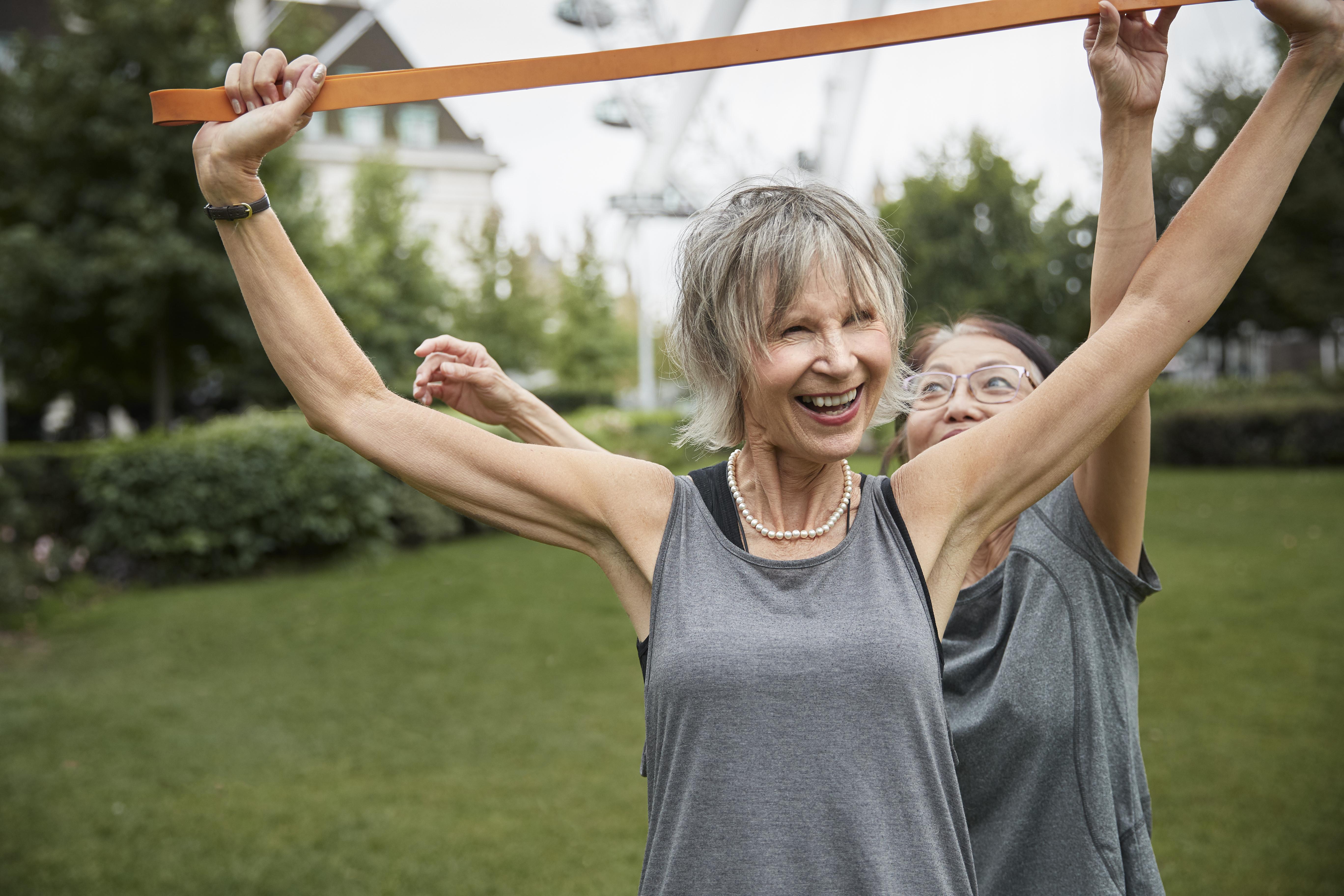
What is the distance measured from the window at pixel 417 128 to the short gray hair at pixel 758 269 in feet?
149

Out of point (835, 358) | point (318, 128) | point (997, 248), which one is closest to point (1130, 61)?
point (835, 358)

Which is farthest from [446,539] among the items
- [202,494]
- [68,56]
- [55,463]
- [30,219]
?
[68,56]

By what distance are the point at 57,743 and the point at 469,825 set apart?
2999 mm

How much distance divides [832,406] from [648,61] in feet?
2.14

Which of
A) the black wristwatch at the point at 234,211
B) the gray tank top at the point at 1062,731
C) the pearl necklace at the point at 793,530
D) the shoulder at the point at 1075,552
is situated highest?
the black wristwatch at the point at 234,211

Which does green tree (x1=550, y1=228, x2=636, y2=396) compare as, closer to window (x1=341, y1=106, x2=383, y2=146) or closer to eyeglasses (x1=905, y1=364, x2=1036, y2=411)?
window (x1=341, y1=106, x2=383, y2=146)

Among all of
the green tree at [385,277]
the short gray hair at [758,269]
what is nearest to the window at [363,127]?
the green tree at [385,277]

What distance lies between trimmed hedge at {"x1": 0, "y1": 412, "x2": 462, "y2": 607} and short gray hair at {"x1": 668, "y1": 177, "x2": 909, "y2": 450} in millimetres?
10157

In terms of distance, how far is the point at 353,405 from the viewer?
1718 mm

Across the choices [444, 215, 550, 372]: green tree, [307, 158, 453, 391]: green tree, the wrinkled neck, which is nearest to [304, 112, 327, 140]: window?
[444, 215, 550, 372]: green tree

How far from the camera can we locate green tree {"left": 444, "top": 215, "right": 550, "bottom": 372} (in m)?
33.8

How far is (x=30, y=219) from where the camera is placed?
43.0ft

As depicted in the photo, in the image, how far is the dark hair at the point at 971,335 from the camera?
241cm

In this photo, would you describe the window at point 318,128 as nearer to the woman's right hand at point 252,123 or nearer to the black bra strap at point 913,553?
the woman's right hand at point 252,123
